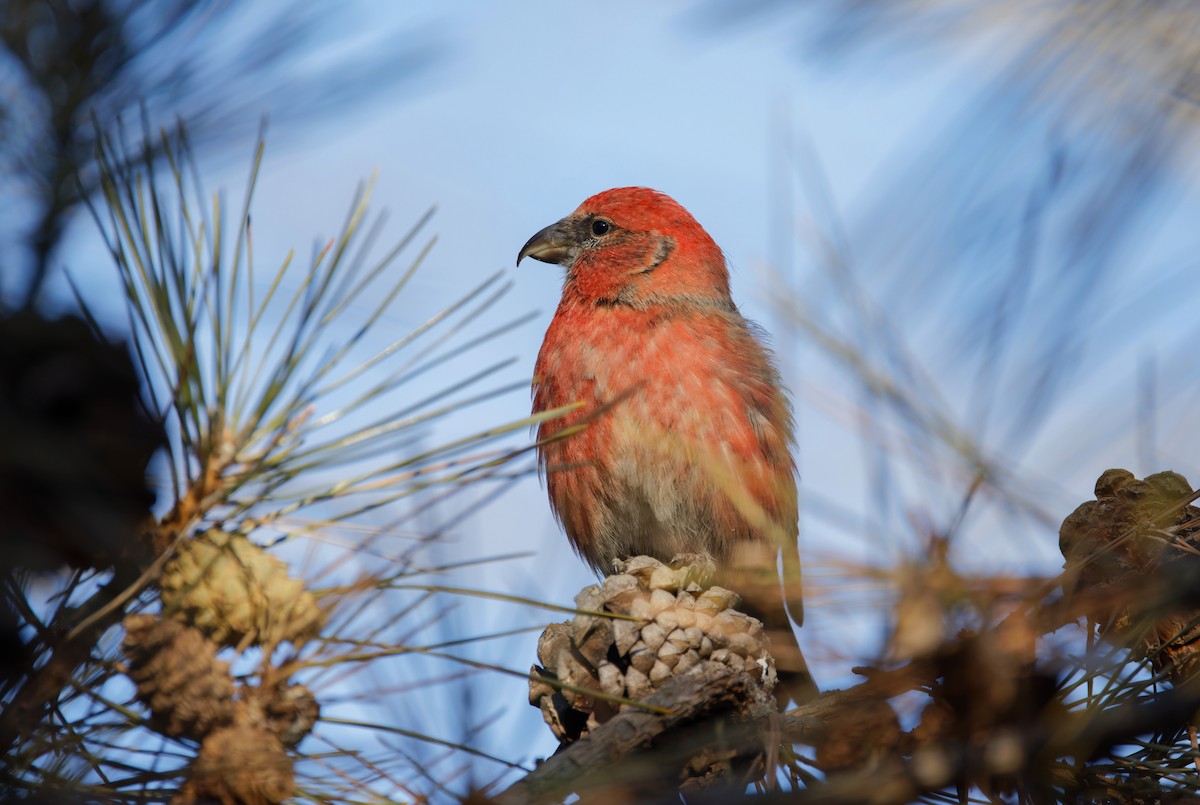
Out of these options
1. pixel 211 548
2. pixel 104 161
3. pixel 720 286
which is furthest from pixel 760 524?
pixel 720 286

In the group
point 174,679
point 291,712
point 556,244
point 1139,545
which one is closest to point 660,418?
point 556,244

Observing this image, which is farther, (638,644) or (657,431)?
(657,431)

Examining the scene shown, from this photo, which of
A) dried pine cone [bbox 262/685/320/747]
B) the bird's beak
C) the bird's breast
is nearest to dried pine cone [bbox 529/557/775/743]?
dried pine cone [bbox 262/685/320/747]

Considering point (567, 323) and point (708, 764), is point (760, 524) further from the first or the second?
point (567, 323)

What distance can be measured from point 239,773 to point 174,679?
0.51 ft

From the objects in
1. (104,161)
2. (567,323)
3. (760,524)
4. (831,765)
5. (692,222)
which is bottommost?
(831,765)

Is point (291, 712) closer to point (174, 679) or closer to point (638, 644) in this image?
point (174, 679)

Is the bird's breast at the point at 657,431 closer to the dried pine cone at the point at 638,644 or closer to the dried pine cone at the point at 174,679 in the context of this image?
the dried pine cone at the point at 638,644

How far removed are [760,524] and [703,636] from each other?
32.9 inches

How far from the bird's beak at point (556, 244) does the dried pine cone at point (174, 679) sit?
11.6ft

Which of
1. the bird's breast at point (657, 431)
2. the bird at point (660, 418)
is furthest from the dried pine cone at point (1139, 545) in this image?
the bird's breast at point (657, 431)

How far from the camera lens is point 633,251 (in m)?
4.65

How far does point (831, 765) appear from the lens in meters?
1.36

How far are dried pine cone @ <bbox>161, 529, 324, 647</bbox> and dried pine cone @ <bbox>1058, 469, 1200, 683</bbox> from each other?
1.09 m
